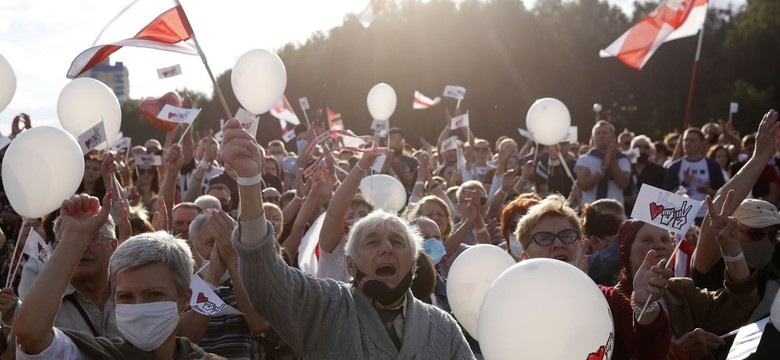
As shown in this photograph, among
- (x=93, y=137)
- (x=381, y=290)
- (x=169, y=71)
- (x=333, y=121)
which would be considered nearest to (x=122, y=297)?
(x=381, y=290)

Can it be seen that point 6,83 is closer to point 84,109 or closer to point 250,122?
point 84,109

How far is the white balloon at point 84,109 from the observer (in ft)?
21.3

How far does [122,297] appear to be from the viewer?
307 cm

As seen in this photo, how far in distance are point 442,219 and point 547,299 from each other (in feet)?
9.95

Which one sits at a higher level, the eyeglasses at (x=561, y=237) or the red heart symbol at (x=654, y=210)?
the red heart symbol at (x=654, y=210)

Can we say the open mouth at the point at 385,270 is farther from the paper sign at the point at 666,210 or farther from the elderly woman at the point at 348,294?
the paper sign at the point at 666,210

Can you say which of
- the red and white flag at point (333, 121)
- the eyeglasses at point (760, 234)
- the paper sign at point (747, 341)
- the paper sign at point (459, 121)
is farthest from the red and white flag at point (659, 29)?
the red and white flag at point (333, 121)

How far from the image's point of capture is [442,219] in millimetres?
6172

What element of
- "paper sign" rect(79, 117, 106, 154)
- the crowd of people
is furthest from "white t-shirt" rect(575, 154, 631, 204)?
"paper sign" rect(79, 117, 106, 154)

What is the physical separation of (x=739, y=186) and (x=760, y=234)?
32 centimetres

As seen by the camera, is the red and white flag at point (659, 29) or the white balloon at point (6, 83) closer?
the white balloon at point (6, 83)

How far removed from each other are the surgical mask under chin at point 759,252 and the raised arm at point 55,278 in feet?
11.5

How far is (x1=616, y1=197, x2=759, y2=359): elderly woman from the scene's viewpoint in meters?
4.12

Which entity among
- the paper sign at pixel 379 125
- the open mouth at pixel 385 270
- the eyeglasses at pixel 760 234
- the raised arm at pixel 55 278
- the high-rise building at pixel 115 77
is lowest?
the paper sign at pixel 379 125
